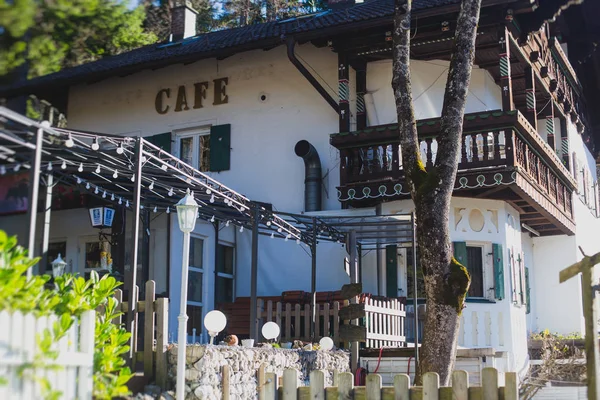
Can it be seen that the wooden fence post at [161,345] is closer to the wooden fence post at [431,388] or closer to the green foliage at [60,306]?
the green foliage at [60,306]

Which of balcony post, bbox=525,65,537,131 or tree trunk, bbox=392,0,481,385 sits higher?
balcony post, bbox=525,65,537,131

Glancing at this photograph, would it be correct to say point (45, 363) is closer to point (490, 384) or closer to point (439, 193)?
point (490, 384)

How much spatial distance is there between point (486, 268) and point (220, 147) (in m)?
6.34

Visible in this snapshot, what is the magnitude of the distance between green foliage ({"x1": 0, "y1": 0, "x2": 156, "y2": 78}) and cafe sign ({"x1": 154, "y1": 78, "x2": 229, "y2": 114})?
5180mm

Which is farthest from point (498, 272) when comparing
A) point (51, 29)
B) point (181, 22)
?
point (181, 22)

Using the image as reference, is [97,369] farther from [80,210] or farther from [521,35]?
[521,35]

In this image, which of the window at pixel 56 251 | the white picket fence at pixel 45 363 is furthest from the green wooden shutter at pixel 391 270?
the white picket fence at pixel 45 363

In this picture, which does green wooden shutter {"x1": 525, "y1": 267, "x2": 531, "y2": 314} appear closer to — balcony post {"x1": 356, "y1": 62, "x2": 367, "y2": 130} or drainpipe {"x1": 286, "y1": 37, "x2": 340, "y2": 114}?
balcony post {"x1": 356, "y1": 62, "x2": 367, "y2": 130}

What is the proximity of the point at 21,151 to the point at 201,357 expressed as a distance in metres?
2.73

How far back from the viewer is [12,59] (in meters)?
7.68

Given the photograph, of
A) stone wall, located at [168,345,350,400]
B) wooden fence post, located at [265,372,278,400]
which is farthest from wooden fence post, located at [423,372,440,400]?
stone wall, located at [168,345,350,400]

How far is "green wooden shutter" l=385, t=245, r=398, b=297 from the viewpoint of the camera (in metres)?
15.9

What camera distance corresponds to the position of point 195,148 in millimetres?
19156

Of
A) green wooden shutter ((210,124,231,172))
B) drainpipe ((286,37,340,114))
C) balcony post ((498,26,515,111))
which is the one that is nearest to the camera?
balcony post ((498,26,515,111))
